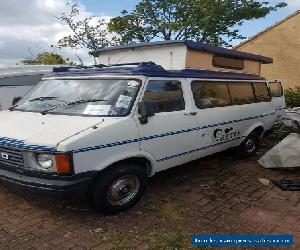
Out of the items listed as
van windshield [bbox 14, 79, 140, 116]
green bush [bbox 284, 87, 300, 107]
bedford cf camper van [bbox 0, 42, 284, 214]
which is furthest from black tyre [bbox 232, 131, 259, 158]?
green bush [bbox 284, 87, 300, 107]

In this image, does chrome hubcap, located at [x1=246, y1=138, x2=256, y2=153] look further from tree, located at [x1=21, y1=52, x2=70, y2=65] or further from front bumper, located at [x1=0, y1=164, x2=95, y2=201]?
tree, located at [x1=21, y1=52, x2=70, y2=65]

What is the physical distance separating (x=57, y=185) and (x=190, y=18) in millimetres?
23815

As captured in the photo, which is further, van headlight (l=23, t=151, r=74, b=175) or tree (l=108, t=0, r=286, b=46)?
tree (l=108, t=0, r=286, b=46)

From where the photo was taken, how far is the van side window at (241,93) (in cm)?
733

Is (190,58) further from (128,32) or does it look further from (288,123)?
(128,32)

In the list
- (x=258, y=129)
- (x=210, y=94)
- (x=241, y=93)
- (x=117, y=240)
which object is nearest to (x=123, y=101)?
(x=117, y=240)

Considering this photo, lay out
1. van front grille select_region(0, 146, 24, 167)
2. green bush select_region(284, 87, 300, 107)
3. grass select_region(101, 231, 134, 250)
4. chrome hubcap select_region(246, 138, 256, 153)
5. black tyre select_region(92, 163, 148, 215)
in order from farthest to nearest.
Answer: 1. green bush select_region(284, 87, 300, 107)
2. chrome hubcap select_region(246, 138, 256, 153)
3. black tyre select_region(92, 163, 148, 215)
4. van front grille select_region(0, 146, 24, 167)
5. grass select_region(101, 231, 134, 250)

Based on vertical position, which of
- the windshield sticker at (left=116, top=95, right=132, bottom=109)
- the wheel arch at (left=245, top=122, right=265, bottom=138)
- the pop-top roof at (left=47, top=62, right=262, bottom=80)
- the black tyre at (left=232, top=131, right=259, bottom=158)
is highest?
the pop-top roof at (left=47, top=62, right=262, bottom=80)

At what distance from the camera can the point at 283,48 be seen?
23359 mm

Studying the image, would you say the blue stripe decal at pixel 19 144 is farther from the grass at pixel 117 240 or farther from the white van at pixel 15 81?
the white van at pixel 15 81

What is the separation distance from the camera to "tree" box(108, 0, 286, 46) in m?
25.7

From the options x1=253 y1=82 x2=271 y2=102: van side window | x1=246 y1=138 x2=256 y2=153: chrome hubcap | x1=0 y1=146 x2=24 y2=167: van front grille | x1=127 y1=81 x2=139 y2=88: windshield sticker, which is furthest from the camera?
x1=253 y1=82 x2=271 y2=102: van side window

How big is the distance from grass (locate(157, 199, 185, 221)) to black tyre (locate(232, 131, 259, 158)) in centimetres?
292

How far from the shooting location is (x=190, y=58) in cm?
625
